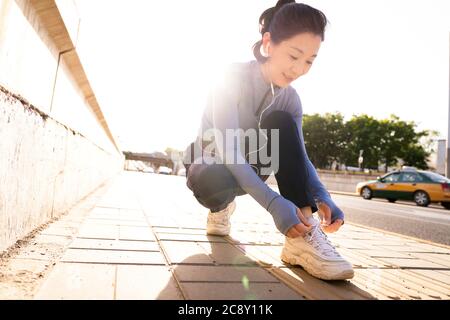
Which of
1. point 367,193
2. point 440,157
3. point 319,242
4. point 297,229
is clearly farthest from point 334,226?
point 440,157

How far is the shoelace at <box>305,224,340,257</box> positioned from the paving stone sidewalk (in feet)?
0.54

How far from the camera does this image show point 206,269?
1769 millimetres

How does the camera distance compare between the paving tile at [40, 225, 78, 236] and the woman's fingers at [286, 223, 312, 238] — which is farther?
the paving tile at [40, 225, 78, 236]

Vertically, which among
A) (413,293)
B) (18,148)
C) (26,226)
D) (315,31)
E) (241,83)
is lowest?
(413,293)

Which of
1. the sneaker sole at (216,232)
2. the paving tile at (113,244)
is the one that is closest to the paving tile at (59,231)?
the paving tile at (113,244)

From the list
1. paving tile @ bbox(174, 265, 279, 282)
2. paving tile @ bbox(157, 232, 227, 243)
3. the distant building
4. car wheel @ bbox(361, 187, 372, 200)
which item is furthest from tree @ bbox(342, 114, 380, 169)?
paving tile @ bbox(174, 265, 279, 282)

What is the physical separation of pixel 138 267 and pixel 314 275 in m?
0.95

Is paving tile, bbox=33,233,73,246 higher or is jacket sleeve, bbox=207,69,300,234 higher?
jacket sleeve, bbox=207,69,300,234

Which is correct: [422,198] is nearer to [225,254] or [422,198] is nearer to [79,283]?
[225,254]

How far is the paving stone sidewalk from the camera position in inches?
55.8

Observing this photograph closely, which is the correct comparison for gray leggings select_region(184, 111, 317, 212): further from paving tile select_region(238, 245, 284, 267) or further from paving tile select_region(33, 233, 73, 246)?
paving tile select_region(33, 233, 73, 246)

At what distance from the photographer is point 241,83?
2232 mm
